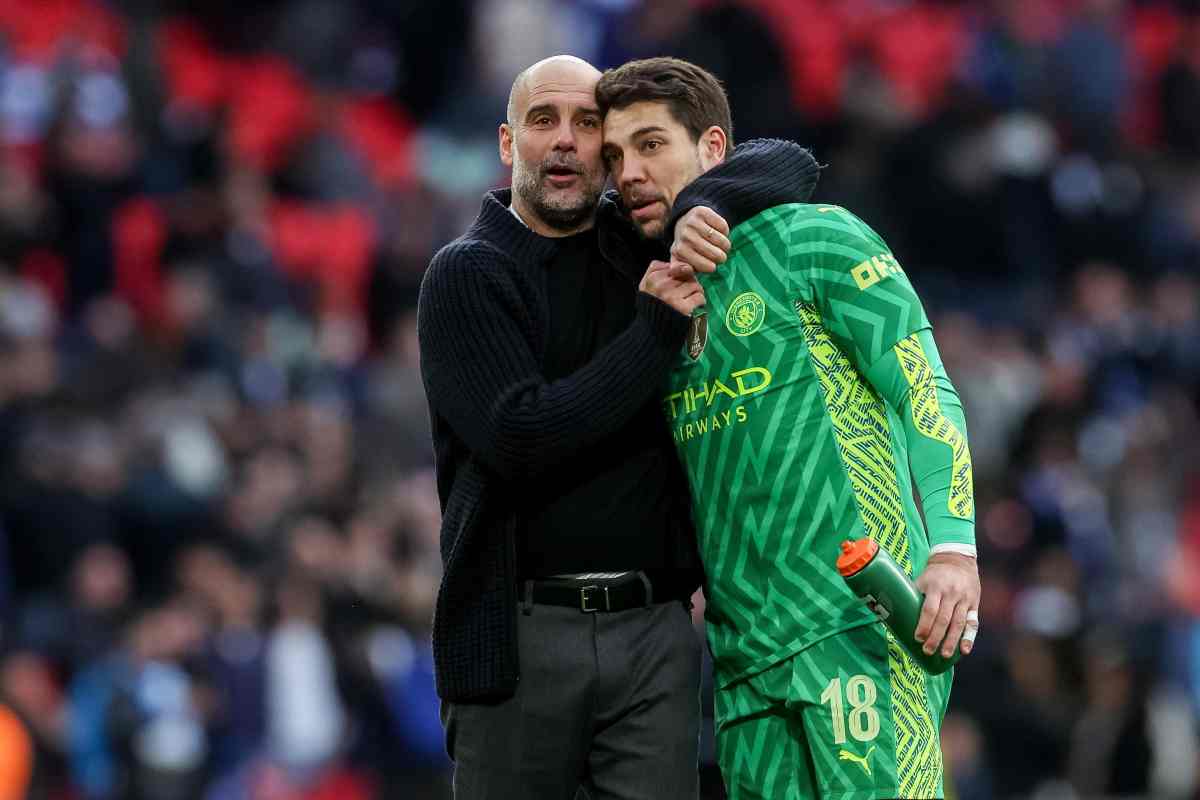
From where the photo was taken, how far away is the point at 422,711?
384 inches

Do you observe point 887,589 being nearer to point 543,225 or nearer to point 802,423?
point 802,423

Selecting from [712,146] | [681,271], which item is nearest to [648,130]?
[712,146]

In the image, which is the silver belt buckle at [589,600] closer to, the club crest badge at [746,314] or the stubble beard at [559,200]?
the club crest badge at [746,314]

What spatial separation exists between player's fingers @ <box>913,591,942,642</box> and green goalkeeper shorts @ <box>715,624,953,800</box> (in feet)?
0.97

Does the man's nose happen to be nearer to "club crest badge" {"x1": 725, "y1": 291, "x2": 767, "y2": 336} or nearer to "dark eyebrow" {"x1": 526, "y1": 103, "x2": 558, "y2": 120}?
"dark eyebrow" {"x1": 526, "y1": 103, "x2": 558, "y2": 120}

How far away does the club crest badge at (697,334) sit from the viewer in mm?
4621

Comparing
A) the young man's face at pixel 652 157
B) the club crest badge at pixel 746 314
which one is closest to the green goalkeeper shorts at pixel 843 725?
the club crest badge at pixel 746 314

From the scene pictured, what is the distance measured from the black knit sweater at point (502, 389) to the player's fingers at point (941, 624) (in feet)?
2.59

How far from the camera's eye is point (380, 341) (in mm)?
11812

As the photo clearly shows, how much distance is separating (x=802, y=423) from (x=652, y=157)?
724mm

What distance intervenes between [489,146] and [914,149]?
109 inches

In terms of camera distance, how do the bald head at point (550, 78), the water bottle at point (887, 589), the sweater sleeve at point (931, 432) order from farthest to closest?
the bald head at point (550, 78) < the sweater sleeve at point (931, 432) < the water bottle at point (887, 589)

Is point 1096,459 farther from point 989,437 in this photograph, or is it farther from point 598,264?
point 598,264

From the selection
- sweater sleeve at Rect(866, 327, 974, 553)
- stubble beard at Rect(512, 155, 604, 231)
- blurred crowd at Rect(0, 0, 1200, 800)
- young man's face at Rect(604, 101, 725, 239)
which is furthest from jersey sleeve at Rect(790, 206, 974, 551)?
blurred crowd at Rect(0, 0, 1200, 800)
